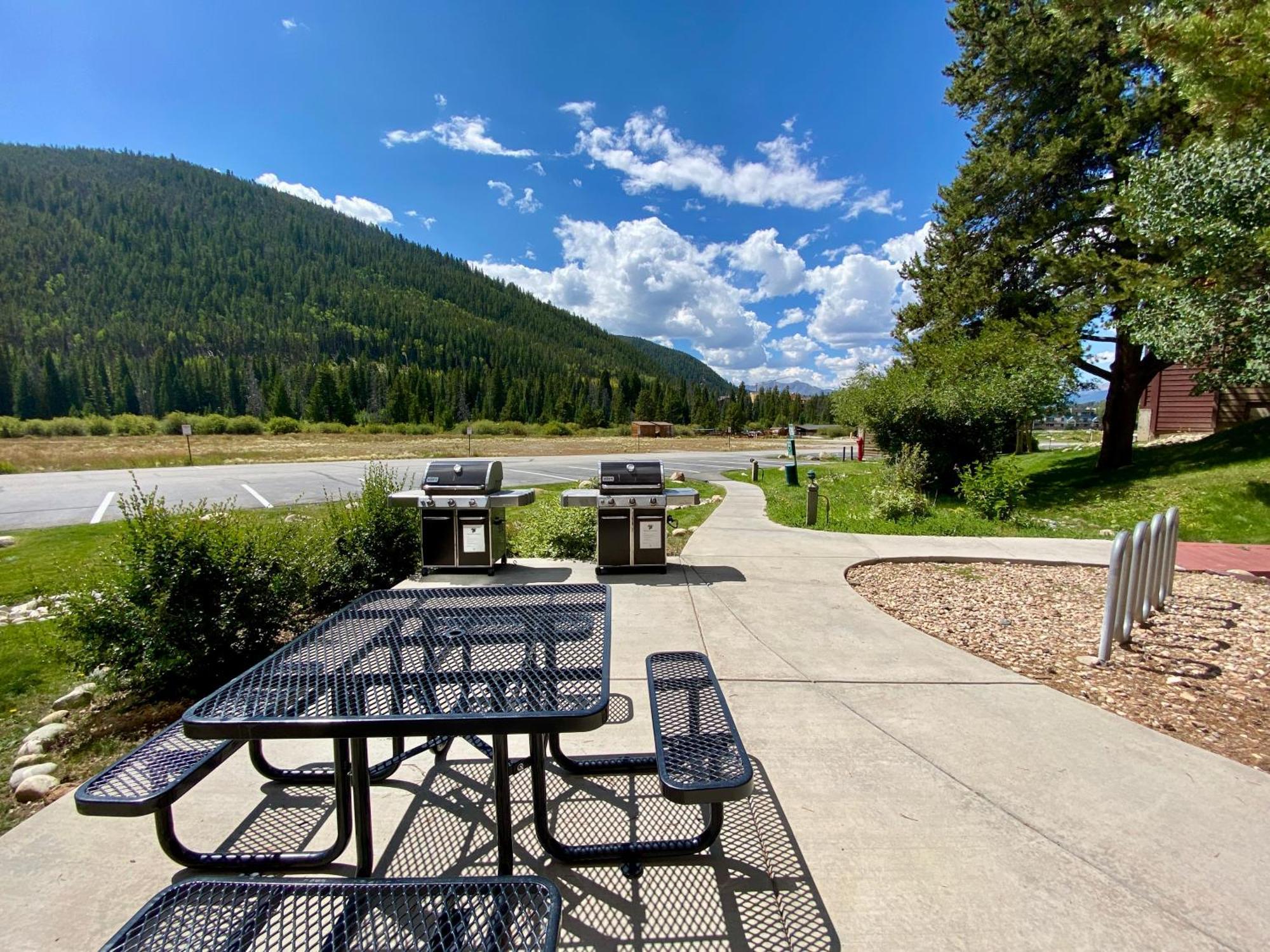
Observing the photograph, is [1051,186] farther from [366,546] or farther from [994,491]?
[366,546]

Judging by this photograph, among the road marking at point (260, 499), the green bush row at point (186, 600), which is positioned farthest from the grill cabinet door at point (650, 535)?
the road marking at point (260, 499)

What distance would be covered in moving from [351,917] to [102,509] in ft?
49.0

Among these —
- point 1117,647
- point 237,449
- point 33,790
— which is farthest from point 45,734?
point 237,449

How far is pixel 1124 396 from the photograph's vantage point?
1373cm

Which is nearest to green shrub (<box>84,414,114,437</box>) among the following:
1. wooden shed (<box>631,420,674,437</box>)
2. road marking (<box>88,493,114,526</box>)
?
wooden shed (<box>631,420,674,437</box>)

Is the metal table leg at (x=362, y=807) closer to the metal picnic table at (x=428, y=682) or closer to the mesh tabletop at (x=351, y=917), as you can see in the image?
the metal picnic table at (x=428, y=682)

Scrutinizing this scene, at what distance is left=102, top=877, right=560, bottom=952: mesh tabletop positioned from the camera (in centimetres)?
128

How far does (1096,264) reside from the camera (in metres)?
11.6

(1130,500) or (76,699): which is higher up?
(1130,500)

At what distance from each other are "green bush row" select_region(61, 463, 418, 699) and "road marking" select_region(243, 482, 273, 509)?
8.84m

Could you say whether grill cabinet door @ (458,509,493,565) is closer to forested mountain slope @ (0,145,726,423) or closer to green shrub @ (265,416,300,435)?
green shrub @ (265,416,300,435)

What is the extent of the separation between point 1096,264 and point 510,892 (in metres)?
15.1

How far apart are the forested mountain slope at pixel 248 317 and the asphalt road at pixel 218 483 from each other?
201ft

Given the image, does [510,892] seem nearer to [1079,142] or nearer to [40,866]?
[40,866]
